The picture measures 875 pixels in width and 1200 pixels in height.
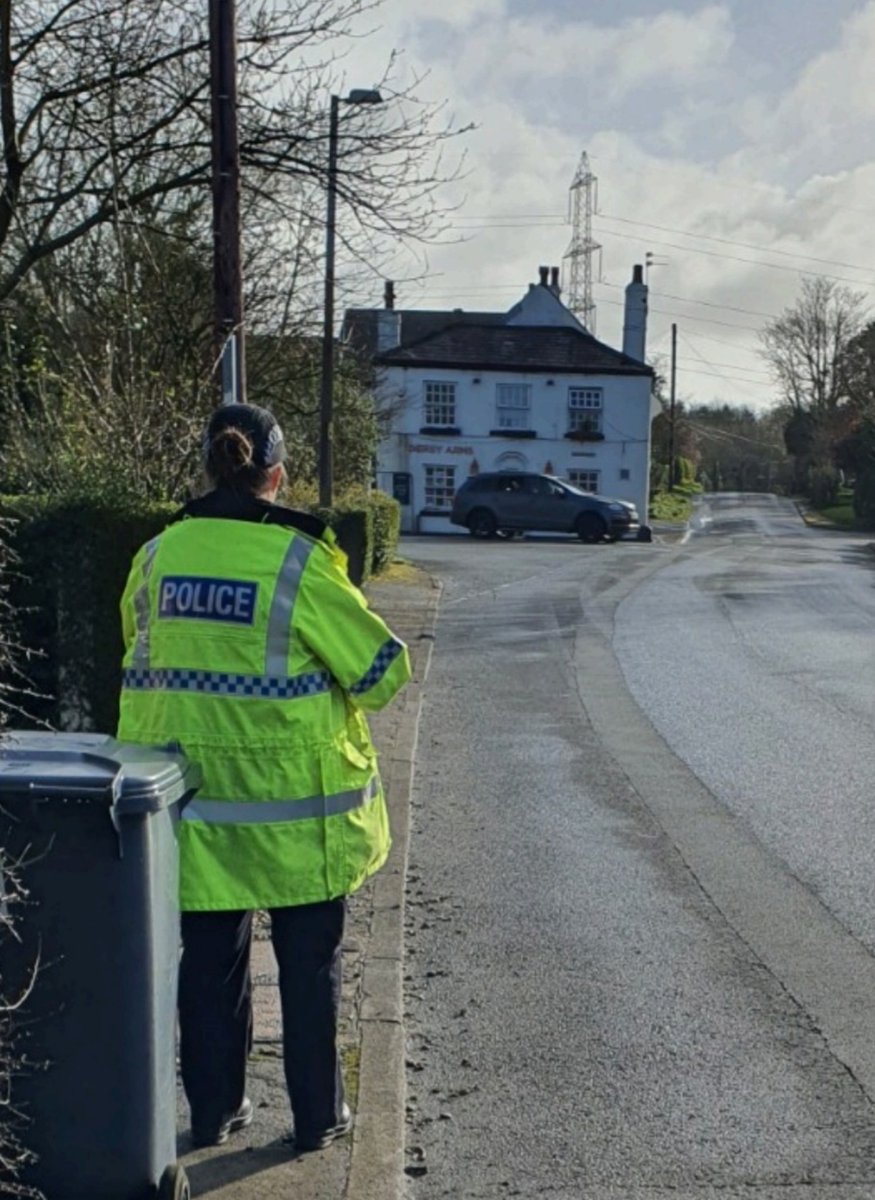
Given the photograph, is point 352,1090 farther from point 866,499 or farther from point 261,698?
point 866,499

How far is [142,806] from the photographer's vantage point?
9.85 ft

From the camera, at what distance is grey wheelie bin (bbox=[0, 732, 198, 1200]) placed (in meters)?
2.96

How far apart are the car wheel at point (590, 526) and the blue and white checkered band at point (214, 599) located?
32695 millimetres

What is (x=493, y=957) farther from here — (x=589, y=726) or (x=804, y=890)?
(x=589, y=726)

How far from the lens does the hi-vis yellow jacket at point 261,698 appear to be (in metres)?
3.44


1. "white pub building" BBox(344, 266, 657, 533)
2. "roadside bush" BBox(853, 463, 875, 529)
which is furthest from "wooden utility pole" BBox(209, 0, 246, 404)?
"roadside bush" BBox(853, 463, 875, 529)

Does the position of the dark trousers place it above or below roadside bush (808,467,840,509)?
below

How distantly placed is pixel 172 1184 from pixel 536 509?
33616 millimetres

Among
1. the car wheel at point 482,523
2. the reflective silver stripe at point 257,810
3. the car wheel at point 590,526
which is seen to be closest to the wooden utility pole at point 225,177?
the reflective silver stripe at point 257,810

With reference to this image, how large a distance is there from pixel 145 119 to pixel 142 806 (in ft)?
34.1

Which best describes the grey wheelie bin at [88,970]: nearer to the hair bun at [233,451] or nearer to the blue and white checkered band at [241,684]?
the blue and white checkered band at [241,684]

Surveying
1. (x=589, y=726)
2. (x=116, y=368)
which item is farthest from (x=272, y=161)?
(x=589, y=726)

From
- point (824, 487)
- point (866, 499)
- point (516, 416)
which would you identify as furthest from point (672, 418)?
point (516, 416)

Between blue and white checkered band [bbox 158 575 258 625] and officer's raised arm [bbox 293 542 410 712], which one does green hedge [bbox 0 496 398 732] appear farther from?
officer's raised arm [bbox 293 542 410 712]
